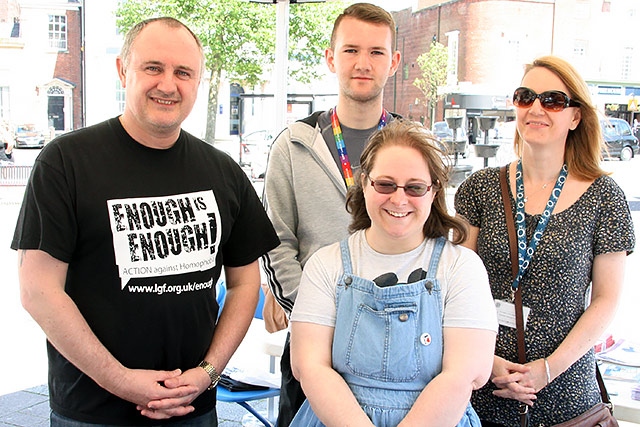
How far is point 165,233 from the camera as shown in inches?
64.9

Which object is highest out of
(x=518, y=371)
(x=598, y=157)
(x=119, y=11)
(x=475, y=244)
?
(x=119, y=11)

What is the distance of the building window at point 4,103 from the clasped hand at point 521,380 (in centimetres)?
607

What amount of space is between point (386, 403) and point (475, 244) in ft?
2.31

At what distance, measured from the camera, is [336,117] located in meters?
2.03

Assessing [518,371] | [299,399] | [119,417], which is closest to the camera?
[119,417]

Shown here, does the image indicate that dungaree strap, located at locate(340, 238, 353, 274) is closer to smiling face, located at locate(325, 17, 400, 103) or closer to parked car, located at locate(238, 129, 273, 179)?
smiling face, located at locate(325, 17, 400, 103)

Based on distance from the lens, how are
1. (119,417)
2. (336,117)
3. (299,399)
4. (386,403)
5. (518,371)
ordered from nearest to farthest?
(386,403) → (119,417) → (518,371) → (299,399) → (336,117)

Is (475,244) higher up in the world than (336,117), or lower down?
lower down

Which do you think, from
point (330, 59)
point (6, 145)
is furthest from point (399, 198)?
point (6, 145)

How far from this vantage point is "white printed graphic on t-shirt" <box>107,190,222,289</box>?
1.59m

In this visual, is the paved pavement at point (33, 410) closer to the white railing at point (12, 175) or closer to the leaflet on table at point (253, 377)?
the leaflet on table at point (253, 377)

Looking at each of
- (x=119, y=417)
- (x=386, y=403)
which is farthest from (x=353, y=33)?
(x=119, y=417)

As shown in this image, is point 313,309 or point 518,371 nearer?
point 313,309

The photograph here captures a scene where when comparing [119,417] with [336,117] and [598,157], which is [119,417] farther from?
[598,157]
